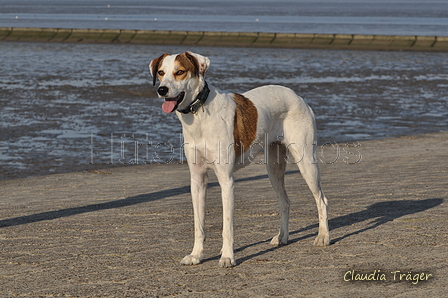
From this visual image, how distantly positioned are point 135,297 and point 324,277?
5.44 feet

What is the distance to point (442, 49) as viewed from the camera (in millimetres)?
43750

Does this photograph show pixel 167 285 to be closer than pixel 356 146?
Yes

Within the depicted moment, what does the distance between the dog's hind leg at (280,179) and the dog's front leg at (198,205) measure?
0.94m

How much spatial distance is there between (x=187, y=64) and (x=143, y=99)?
55.6 feet

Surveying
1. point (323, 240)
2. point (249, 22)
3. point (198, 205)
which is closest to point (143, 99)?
point (323, 240)

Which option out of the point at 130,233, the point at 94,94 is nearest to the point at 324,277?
the point at 130,233

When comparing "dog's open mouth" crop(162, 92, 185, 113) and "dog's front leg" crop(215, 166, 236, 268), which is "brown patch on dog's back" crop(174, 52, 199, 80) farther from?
"dog's front leg" crop(215, 166, 236, 268)

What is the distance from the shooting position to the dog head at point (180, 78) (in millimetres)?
5656

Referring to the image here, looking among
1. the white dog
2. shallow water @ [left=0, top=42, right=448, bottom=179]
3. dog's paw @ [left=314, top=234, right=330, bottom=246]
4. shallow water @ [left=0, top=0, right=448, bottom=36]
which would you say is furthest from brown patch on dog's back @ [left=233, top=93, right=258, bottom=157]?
shallow water @ [left=0, top=0, right=448, bottom=36]

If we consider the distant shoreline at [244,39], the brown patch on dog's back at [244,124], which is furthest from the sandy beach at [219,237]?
the distant shoreline at [244,39]

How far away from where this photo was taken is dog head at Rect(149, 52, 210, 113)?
18.6 feet

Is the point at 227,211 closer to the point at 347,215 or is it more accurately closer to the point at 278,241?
the point at 278,241

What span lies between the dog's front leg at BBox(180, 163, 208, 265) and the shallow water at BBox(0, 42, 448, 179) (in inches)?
278

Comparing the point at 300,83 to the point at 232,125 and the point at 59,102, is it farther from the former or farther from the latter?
the point at 232,125
